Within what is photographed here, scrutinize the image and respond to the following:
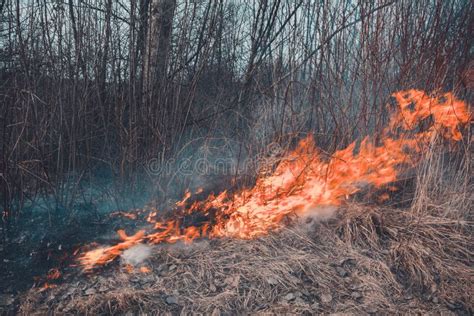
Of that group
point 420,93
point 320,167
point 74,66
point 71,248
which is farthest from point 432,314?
point 74,66

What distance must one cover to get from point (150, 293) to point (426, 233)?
95.9 inches

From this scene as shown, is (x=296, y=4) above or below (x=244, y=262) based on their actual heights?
above

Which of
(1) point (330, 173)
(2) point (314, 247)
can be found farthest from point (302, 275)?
(1) point (330, 173)

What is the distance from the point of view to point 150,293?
90.5 inches

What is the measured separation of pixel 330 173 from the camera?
3533 mm

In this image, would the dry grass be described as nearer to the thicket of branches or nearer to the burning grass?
the burning grass

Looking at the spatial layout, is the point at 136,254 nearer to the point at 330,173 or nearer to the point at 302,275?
the point at 302,275

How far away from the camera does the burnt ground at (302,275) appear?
225 cm

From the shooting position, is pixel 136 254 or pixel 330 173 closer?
pixel 136 254

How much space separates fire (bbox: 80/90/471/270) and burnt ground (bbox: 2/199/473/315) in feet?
0.78

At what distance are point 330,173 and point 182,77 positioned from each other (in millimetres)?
1870

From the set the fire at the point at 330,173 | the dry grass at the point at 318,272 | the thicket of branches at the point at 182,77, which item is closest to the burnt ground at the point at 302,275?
the dry grass at the point at 318,272

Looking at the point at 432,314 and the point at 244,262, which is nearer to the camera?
the point at 432,314

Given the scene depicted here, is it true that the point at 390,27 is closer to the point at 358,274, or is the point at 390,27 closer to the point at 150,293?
the point at 358,274
